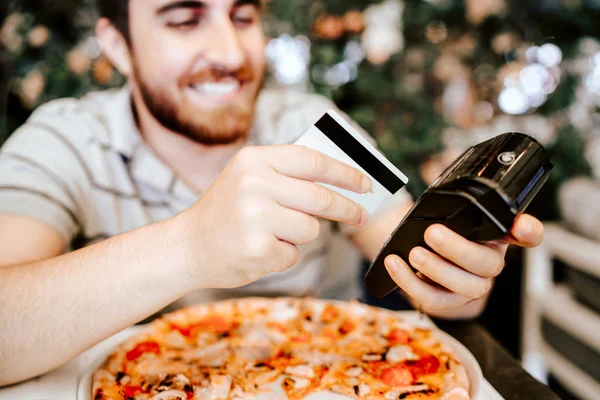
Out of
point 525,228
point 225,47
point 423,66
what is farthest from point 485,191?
point 423,66

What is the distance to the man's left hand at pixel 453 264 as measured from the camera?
56 cm

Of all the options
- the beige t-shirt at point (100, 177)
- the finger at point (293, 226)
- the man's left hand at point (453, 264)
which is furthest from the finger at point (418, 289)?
the beige t-shirt at point (100, 177)

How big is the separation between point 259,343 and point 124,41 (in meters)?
0.80

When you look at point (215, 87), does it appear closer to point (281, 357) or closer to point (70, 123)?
point (70, 123)

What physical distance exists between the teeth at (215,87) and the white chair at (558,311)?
1027 mm

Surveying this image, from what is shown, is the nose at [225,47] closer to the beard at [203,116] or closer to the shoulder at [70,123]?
the beard at [203,116]

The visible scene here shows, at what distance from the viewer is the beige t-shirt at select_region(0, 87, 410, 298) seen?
0.97 metres

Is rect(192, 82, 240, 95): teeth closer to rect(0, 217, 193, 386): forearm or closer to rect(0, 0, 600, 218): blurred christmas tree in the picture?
rect(0, 217, 193, 386): forearm

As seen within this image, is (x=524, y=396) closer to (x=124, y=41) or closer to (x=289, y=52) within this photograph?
(x=124, y=41)

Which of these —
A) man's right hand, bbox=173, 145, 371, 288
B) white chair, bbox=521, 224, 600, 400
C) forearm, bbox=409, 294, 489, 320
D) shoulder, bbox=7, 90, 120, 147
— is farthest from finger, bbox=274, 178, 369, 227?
white chair, bbox=521, 224, 600, 400

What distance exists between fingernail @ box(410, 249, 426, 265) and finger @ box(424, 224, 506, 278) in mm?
16

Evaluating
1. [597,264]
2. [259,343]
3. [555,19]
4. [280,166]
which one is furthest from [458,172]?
[555,19]

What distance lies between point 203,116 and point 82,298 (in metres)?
0.58

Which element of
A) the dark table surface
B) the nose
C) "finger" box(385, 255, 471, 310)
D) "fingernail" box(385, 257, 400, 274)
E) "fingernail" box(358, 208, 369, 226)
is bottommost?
the dark table surface
